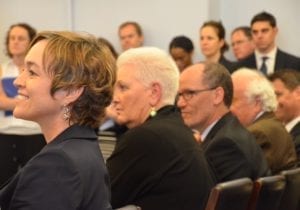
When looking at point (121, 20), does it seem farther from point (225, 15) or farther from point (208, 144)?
point (208, 144)

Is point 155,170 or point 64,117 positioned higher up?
point 64,117

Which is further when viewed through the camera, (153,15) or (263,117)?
(153,15)

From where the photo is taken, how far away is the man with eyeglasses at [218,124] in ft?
10.9

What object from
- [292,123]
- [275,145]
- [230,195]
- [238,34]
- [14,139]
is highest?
[238,34]

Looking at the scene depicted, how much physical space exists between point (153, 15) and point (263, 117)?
390 cm

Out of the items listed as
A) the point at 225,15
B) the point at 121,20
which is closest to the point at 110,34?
the point at 121,20

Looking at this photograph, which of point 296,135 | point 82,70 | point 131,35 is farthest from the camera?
point 131,35

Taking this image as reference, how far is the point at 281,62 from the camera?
652cm

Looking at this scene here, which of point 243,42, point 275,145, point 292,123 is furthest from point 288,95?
point 243,42

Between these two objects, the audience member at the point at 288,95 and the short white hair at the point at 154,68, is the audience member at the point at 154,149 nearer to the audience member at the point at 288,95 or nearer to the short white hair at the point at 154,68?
the short white hair at the point at 154,68

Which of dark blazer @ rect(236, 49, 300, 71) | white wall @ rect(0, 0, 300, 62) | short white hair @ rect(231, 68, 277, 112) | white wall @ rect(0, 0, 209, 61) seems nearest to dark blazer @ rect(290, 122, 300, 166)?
short white hair @ rect(231, 68, 277, 112)

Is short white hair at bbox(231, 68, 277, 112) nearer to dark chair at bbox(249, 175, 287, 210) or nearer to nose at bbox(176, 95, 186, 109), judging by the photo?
nose at bbox(176, 95, 186, 109)

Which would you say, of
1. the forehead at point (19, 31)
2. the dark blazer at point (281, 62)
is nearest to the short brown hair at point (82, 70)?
the forehead at point (19, 31)

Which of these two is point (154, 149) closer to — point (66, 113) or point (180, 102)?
point (66, 113)
